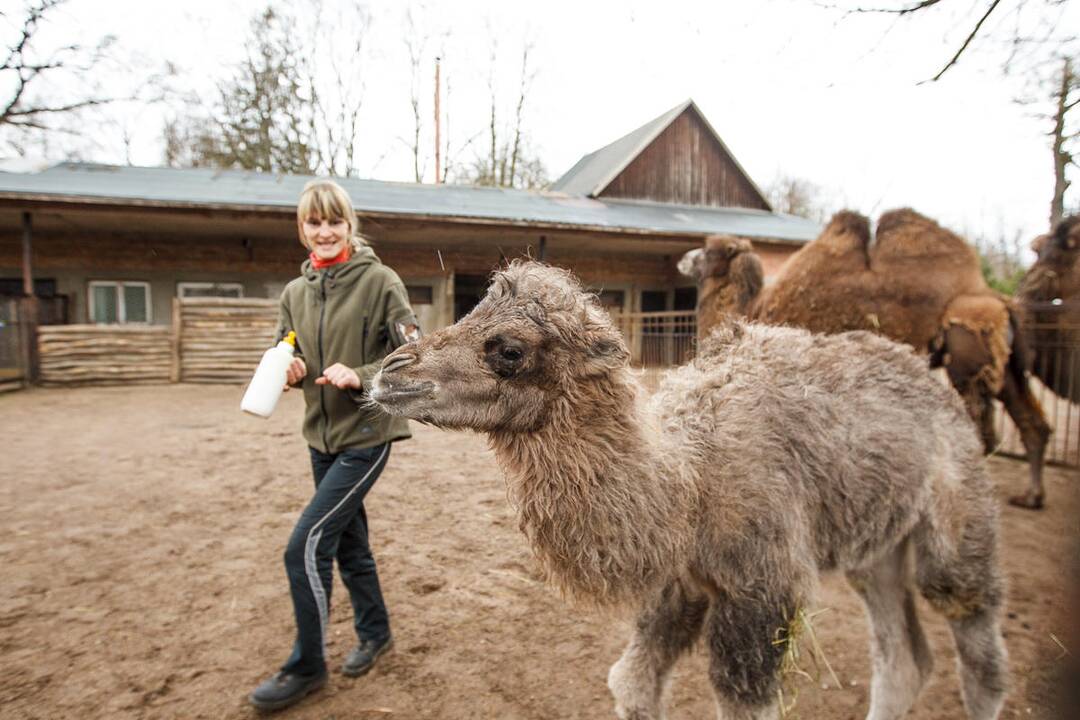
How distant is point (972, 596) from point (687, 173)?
20.2m

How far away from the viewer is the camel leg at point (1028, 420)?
589 centimetres

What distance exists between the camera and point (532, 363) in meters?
1.88

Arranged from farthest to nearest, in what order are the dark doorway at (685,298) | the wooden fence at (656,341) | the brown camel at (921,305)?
the dark doorway at (685,298)
the wooden fence at (656,341)
the brown camel at (921,305)

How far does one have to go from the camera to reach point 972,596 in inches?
105

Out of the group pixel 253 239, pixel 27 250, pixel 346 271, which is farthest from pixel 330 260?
pixel 253 239

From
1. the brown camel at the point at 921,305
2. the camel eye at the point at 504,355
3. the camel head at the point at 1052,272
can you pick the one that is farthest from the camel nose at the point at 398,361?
the camel head at the point at 1052,272

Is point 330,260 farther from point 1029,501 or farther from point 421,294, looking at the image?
point 421,294

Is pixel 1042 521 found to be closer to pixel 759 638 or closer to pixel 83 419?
pixel 759 638

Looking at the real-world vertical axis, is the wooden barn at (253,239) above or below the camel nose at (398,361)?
above

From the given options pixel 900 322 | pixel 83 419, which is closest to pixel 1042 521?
pixel 900 322

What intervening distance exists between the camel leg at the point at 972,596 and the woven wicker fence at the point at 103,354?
1319 centimetres

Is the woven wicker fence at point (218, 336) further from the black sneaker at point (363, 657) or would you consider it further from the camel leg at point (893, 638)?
the camel leg at point (893, 638)

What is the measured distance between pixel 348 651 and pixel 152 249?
43.4 ft

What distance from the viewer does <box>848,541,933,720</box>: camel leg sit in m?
2.78
